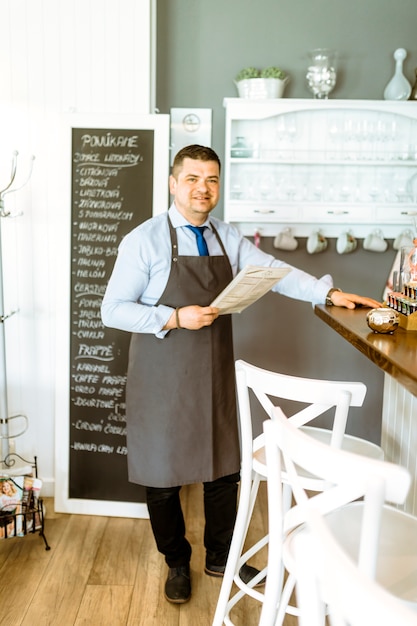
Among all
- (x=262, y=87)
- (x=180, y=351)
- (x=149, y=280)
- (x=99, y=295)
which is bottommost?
(x=180, y=351)

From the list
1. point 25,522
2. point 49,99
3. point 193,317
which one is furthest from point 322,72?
point 25,522

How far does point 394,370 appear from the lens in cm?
129

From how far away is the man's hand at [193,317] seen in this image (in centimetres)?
198

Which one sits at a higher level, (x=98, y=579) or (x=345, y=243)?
(x=345, y=243)

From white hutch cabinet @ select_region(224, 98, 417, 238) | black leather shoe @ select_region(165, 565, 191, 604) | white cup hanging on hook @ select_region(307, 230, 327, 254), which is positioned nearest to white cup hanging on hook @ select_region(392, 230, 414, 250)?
white hutch cabinet @ select_region(224, 98, 417, 238)

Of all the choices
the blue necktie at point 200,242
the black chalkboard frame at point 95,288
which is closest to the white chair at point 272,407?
the blue necktie at point 200,242

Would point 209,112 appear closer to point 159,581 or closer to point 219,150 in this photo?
point 219,150

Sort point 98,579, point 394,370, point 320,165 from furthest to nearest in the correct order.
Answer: point 320,165 → point 98,579 → point 394,370

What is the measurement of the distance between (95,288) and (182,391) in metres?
0.81

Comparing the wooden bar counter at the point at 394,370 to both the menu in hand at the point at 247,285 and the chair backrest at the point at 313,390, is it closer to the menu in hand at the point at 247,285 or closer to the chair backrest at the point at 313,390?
the chair backrest at the point at 313,390

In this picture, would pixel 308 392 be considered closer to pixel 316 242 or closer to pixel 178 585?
pixel 178 585

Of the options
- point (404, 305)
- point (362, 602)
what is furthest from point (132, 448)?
point (362, 602)

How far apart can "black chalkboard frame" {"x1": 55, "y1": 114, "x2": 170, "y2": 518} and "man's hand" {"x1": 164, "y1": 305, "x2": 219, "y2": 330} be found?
0.78 m

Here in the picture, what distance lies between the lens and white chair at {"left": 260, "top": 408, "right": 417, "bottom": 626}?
0.93 m
